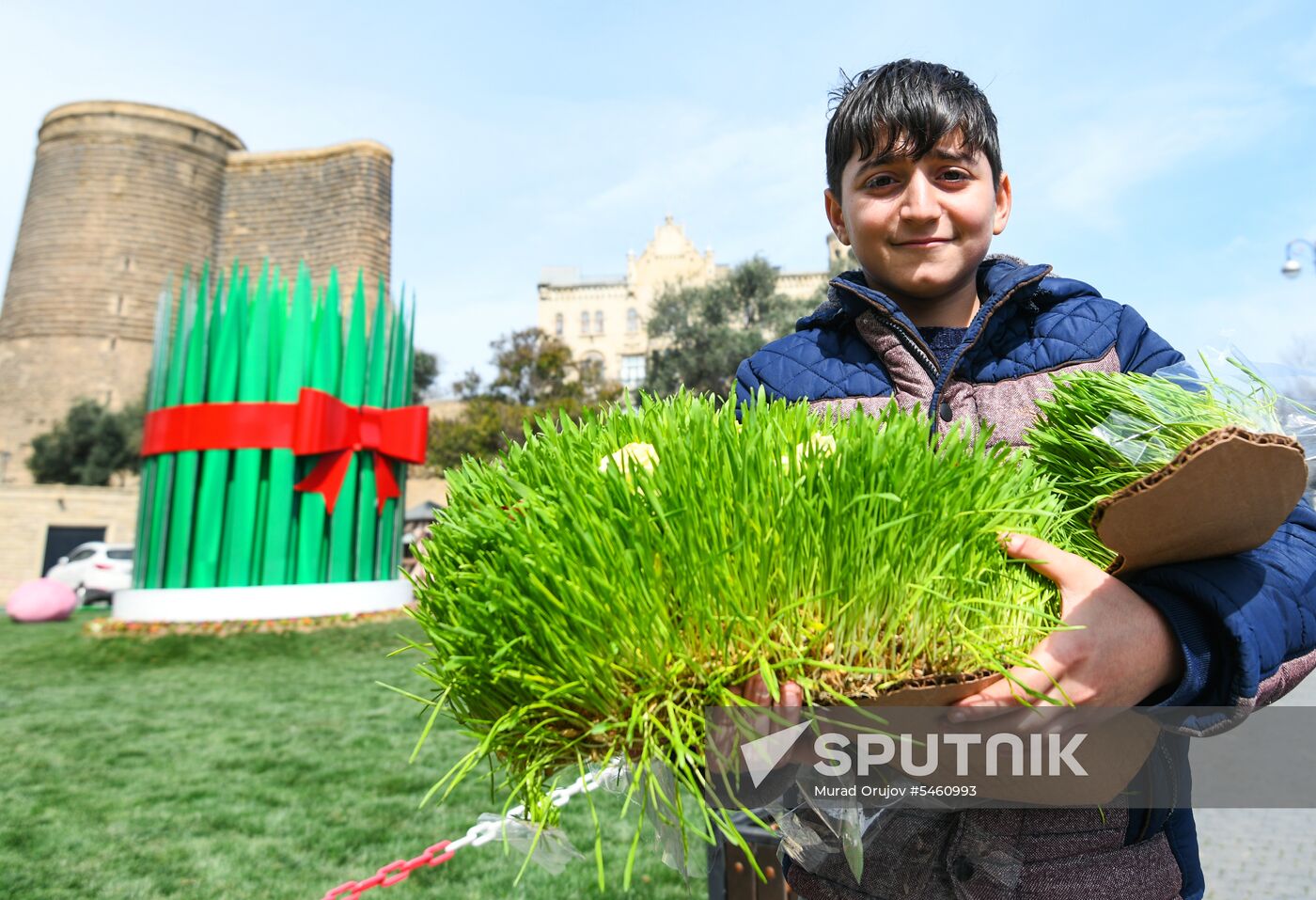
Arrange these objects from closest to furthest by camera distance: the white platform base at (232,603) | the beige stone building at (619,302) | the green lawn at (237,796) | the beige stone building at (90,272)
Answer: the green lawn at (237,796)
the white platform base at (232,603)
the beige stone building at (90,272)
the beige stone building at (619,302)

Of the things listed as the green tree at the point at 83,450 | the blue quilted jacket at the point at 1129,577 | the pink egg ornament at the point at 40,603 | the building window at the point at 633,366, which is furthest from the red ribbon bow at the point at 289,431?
the building window at the point at 633,366

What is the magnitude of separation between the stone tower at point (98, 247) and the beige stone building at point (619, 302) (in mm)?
20615

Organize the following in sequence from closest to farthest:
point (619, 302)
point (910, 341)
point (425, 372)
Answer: point (910, 341), point (425, 372), point (619, 302)

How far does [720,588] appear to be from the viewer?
66 cm

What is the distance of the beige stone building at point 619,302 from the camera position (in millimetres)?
44750

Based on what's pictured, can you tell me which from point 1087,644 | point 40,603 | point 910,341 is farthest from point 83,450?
point 1087,644

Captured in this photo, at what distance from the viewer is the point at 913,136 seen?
1172 mm

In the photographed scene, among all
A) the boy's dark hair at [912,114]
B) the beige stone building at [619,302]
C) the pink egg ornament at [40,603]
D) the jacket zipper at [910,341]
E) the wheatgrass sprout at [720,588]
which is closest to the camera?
the wheatgrass sprout at [720,588]

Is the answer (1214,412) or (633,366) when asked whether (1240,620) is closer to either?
(1214,412)

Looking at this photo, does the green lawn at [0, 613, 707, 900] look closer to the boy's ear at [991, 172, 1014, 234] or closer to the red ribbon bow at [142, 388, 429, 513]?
the boy's ear at [991, 172, 1014, 234]

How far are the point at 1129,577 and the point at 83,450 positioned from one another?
33.6 m

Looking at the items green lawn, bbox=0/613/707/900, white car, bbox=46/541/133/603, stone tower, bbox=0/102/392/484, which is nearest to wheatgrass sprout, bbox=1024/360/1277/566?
green lawn, bbox=0/613/707/900

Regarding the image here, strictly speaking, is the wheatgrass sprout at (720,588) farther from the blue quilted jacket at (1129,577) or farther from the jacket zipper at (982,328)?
the jacket zipper at (982,328)

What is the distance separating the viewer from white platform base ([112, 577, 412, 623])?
779cm
